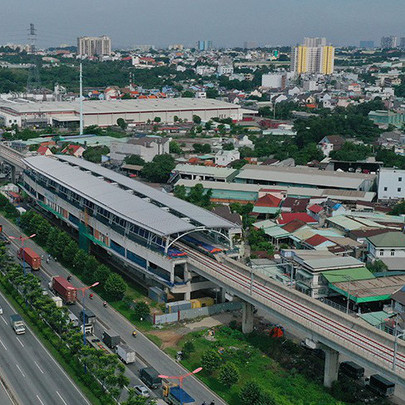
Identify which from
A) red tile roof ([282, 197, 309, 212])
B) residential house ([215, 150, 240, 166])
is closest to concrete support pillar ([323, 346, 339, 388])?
red tile roof ([282, 197, 309, 212])

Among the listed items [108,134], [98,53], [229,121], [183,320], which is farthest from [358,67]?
[183,320]

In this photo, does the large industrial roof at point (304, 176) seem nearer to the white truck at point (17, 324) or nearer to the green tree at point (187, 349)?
the green tree at point (187, 349)

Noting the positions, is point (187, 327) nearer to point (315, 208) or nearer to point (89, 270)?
point (89, 270)

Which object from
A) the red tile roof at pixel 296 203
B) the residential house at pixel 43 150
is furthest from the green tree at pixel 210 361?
the residential house at pixel 43 150

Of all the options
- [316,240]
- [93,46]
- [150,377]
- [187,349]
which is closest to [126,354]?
[150,377]

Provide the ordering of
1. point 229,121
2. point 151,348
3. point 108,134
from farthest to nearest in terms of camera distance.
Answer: point 229,121
point 108,134
point 151,348

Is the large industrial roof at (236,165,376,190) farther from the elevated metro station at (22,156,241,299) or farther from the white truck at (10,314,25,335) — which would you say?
the white truck at (10,314,25,335)

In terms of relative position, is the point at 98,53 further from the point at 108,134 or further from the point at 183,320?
the point at 183,320
